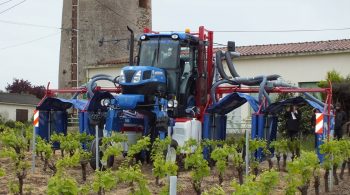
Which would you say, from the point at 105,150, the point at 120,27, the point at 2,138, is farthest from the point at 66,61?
the point at 105,150

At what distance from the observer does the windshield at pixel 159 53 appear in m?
13.6

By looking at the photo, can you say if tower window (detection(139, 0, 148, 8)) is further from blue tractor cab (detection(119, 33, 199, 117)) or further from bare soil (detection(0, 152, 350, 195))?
bare soil (detection(0, 152, 350, 195))

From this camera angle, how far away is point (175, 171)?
1005 cm

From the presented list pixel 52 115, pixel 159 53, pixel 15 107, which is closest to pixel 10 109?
pixel 15 107

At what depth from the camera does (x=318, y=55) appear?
2652cm

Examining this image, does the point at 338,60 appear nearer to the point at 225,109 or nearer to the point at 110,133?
the point at 225,109

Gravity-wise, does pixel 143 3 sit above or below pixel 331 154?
above

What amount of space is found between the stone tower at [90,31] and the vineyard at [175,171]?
57.6 feet

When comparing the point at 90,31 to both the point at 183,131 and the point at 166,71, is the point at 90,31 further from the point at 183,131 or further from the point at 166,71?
the point at 183,131

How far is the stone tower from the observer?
32.2m

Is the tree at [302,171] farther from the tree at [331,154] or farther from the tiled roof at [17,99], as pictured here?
the tiled roof at [17,99]

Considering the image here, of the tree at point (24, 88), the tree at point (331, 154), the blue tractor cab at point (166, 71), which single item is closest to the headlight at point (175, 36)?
the blue tractor cab at point (166, 71)

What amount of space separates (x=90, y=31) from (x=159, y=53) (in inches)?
771

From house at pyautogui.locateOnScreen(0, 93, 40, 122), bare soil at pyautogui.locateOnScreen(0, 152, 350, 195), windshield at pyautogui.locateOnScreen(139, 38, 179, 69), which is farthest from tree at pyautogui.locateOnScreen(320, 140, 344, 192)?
house at pyautogui.locateOnScreen(0, 93, 40, 122)
